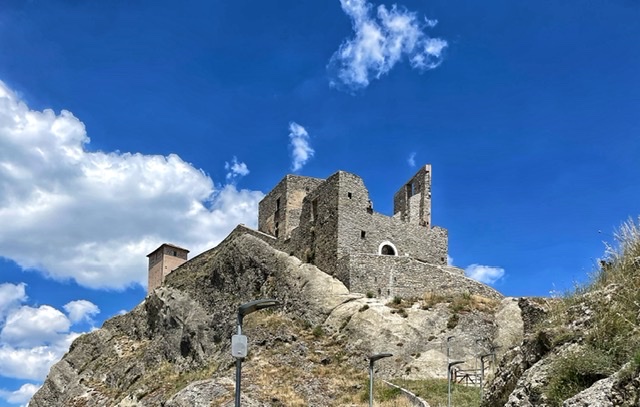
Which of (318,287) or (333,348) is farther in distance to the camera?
(318,287)

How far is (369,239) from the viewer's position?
35000 millimetres

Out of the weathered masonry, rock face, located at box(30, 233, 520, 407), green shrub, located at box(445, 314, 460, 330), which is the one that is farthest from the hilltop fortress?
green shrub, located at box(445, 314, 460, 330)

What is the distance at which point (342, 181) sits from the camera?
3484 centimetres

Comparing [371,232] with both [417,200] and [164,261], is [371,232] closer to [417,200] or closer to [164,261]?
[417,200]

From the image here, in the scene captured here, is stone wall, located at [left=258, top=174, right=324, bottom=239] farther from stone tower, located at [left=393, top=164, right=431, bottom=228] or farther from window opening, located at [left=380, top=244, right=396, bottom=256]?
window opening, located at [left=380, top=244, right=396, bottom=256]

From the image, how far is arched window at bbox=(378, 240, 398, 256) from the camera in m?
35.5

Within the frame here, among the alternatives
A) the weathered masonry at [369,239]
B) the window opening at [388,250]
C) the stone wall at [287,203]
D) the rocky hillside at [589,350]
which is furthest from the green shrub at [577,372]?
the stone wall at [287,203]

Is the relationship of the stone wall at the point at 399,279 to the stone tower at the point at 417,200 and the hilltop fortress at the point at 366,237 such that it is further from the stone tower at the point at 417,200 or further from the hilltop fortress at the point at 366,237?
the stone tower at the point at 417,200

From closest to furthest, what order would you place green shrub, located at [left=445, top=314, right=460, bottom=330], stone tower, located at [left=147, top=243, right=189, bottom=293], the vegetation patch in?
1. the vegetation patch
2. green shrub, located at [left=445, top=314, right=460, bottom=330]
3. stone tower, located at [left=147, top=243, right=189, bottom=293]

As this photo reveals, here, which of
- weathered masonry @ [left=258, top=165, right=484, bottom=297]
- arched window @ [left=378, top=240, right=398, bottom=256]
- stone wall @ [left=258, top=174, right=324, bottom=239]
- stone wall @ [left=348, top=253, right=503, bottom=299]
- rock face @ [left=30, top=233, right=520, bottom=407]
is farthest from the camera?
stone wall @ [left=258, top=174, right=324, bottom=239]

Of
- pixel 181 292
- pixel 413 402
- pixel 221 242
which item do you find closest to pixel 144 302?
pixel 181 292

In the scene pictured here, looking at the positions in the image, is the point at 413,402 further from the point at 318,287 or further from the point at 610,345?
the point at 610,345

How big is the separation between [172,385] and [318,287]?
1075 cm

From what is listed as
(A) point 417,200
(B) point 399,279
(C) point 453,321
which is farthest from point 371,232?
(C) point 453,321
